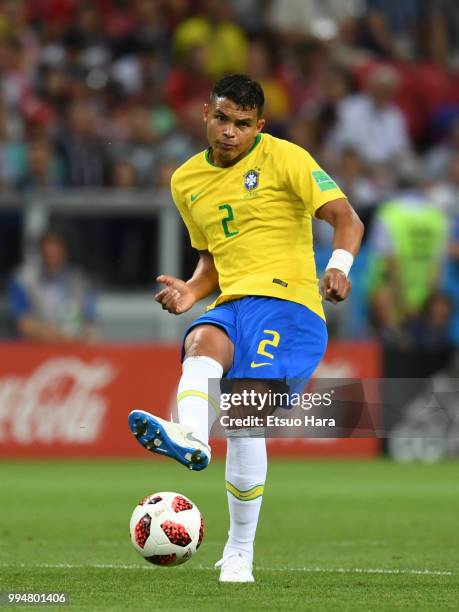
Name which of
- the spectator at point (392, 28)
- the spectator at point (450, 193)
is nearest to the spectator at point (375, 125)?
the spectator at point (450, 193)

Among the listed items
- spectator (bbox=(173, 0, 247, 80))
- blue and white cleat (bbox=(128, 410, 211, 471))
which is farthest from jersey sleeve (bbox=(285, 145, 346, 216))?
spectator (bbox=(173, 0, 247, 80))

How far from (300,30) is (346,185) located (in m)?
3.79

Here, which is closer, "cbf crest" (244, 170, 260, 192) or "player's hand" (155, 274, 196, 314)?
"player's hand" (155, 274, 196, 314)

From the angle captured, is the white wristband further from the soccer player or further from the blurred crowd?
the blurred crowd

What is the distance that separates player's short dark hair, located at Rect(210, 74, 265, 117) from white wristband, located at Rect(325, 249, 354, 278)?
2.72 feet

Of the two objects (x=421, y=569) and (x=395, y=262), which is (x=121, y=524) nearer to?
(x=421, y=569)

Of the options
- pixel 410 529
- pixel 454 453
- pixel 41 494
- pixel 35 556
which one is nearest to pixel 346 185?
pixel 454 453

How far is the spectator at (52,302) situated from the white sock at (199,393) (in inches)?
330

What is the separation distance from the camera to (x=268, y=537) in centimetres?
939

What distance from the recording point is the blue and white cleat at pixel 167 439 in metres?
6.11

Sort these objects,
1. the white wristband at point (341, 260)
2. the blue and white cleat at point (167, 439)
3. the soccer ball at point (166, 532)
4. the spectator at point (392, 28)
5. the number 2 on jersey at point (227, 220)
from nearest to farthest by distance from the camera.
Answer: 1. the blue and white cleat at point (167, 439)
2. the white wristband at point (341, 260)
3. the soccer ball at point (166, 532)
4. the number 2 on jersey at point (227, 220)
5. the spectator at point (392, 28)

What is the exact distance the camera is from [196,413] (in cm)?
656

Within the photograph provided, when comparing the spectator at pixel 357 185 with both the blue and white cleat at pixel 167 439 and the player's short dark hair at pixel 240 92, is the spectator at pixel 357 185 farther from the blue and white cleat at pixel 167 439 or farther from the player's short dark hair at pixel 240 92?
the blue and white cleat at pixel 167 439

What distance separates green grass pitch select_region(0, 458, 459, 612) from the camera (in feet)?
21.4
